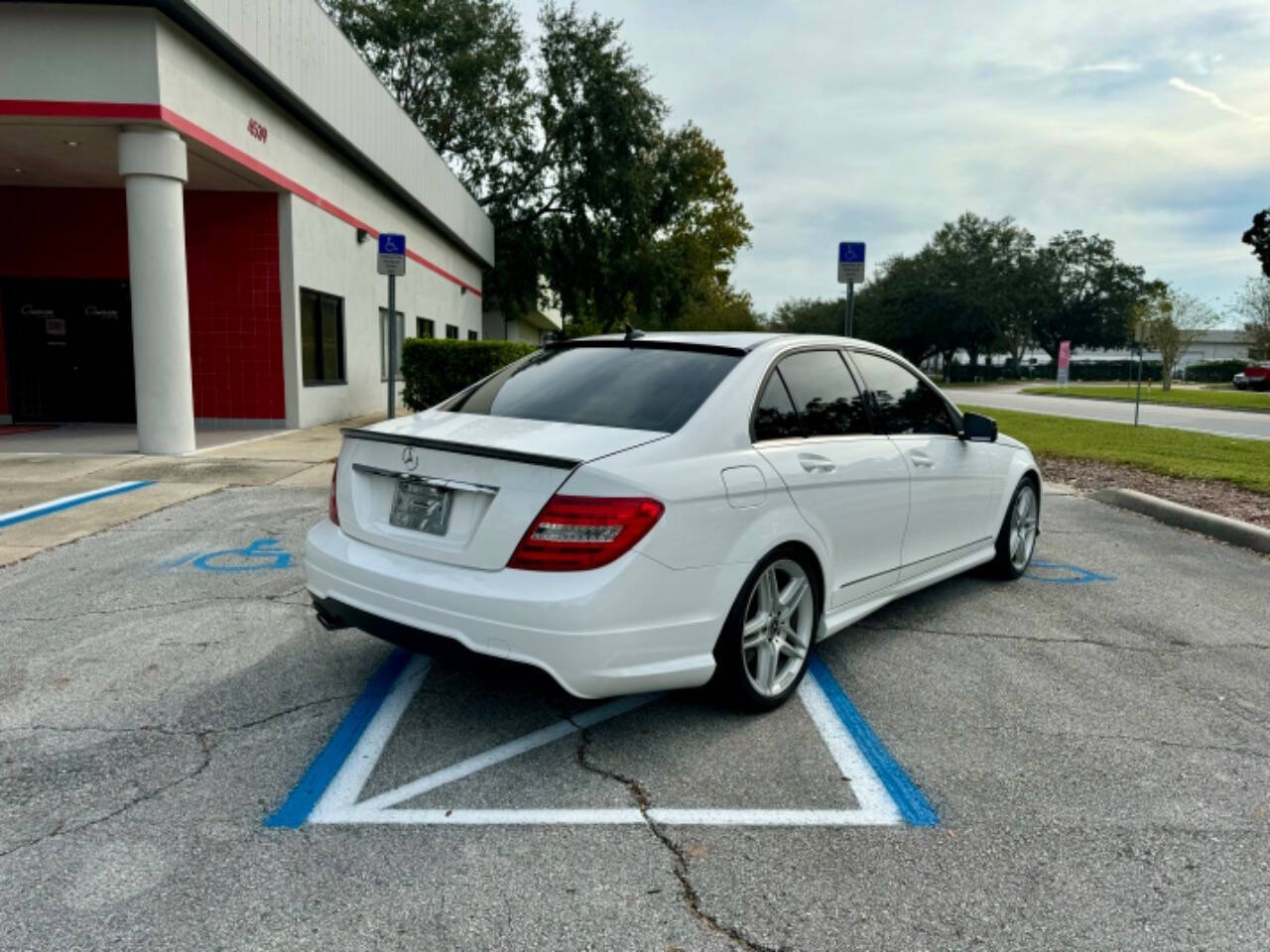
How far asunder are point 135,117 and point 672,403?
32.1 ft

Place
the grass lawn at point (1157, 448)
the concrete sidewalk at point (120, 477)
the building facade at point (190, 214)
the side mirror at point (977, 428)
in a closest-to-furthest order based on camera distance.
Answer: the side mirror at point (977, 428) → the concrete sidewalk at point (120, 477) → the building facade at point (190, 214) → the grass lawn at point (1157, 448)

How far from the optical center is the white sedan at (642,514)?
3.11 metres

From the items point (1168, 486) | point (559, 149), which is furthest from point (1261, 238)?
point (1168, 486)

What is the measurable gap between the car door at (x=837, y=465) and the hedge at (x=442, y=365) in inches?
510

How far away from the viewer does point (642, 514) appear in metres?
3.13

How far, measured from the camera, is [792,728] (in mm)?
3680

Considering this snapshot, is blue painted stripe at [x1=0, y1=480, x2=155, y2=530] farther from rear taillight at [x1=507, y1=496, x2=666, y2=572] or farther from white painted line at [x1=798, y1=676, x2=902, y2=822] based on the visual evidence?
white painted line at [x1=798, y1=676, x2=902, y2=822]

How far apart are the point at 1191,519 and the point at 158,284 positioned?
11438mm

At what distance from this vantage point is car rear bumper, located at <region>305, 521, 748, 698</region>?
10.0ft

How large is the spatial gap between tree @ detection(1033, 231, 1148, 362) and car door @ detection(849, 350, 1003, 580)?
3155 inches

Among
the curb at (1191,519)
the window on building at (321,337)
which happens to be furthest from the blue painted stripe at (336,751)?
the window on building at (321,337)

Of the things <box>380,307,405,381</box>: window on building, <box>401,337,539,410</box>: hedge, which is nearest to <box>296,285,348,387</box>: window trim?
<box>401,337,539,410</box>: hedge

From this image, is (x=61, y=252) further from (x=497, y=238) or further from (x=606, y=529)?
(x=497, y=238)

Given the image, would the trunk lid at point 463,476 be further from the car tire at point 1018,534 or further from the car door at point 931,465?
the car tire at point 1018,534
